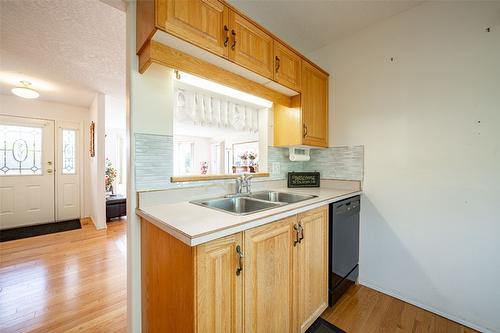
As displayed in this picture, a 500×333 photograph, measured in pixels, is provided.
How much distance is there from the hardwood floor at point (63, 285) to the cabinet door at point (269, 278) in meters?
1.11

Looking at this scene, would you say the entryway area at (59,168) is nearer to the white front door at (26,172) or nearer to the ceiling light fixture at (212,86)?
the white front door at (26,172)

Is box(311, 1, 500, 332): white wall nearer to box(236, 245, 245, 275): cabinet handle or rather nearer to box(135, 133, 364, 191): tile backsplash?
box(135, 133, 364, 191): tile backsplash

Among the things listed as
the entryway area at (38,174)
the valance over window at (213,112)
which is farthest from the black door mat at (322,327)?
the entryway area at (38,174)

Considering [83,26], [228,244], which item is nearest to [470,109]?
[228,244]

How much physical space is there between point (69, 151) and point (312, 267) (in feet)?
17.2

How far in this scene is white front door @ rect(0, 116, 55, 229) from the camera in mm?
3584

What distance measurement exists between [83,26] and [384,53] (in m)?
2.72

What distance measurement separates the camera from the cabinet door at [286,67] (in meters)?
1.58

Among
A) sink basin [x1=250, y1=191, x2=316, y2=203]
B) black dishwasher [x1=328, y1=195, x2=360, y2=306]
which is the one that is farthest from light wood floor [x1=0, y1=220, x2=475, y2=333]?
sink basin [x1=250, y1=191, x2=316, y2=203]

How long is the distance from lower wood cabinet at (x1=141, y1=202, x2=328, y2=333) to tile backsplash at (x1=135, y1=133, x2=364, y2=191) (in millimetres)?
297

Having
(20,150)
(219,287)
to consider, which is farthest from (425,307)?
(20,150)

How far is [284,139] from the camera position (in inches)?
79.0

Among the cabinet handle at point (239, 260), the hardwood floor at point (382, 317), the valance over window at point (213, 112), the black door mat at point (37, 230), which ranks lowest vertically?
the hardwood floor at point (382, 317)

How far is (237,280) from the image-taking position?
2.98ft
